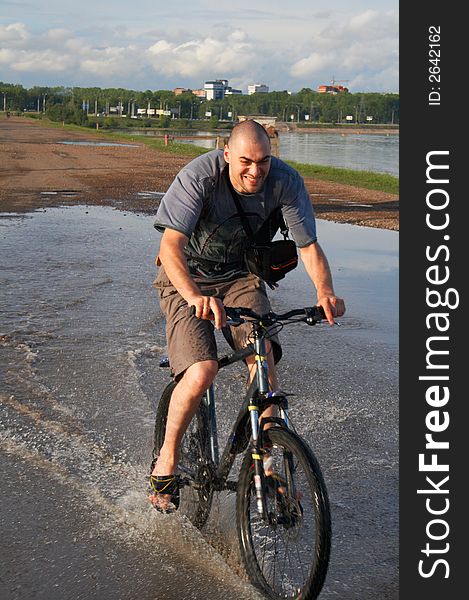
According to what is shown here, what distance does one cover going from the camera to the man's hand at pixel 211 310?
157 inches

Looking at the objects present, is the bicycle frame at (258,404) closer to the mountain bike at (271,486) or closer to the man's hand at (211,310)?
the mountain bike at (271,486)

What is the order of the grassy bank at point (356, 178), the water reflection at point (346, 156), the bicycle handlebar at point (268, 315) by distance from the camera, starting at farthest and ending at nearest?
the water reflection at point (346, 156)
the grassy bank at point (356, 178)
the bicycle handlebar at point (268, 315)

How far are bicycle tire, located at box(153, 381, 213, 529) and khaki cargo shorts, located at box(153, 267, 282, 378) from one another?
429mm

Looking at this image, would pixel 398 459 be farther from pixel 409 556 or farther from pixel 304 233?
pixel 304 233

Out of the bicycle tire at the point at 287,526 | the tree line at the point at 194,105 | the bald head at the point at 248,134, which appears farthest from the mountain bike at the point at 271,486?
the tree line at the point at 194,105

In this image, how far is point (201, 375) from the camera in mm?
4418

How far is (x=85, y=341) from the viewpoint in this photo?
8.52 meters

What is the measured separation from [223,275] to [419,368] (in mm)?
1109

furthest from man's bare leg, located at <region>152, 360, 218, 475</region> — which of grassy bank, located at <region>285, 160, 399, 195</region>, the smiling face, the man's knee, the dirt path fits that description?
grassy bank, located at <region>285, 160, 399, 195</region>

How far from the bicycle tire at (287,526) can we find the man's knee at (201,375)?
1.32 feet

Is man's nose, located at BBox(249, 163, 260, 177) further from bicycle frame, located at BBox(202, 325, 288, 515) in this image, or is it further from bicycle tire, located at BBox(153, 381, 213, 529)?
bicycle tire, located at BBox(153, 381, 213, 529)

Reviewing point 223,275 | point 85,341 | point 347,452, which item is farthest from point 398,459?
point 85,341

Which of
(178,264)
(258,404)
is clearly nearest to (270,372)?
(258,404)

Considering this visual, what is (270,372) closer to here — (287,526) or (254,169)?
(287,526)
